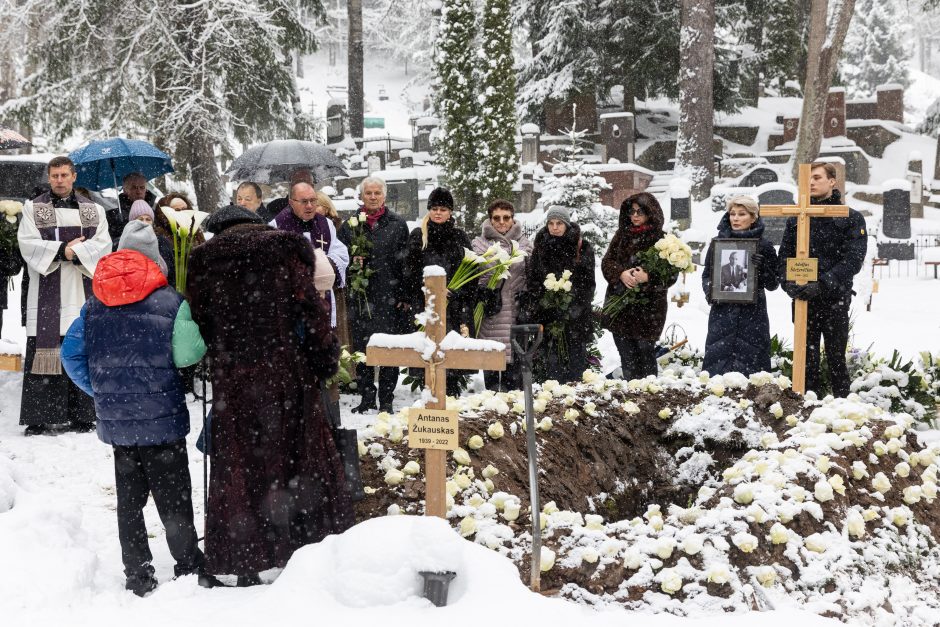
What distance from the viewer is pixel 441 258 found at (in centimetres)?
675

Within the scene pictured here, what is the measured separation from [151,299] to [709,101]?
1894 centimetres

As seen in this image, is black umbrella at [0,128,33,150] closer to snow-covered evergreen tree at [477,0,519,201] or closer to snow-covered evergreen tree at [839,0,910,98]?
snow-covered evergreen tree at [477,0,519,201]

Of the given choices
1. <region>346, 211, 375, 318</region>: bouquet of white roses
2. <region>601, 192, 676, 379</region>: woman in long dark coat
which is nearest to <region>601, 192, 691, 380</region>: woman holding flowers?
<region>601, 192, 676, 379</region>: woman in long dark coat

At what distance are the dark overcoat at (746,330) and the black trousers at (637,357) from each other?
461 millimetres

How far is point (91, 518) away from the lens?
4797 millimetres

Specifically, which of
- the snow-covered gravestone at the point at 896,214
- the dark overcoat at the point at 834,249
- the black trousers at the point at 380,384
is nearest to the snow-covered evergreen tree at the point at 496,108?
the snow-covered gravestone at the point at 896,214

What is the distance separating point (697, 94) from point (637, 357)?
15.2 metres

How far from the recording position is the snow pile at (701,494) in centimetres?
345

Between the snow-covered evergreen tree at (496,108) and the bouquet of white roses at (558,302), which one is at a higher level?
the snow-covered evergreen tree at (496,108)

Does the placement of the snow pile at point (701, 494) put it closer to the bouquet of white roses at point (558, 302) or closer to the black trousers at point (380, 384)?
the bouquet of white roses at point (558, 302)

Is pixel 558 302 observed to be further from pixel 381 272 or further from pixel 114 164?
pixel 114 164

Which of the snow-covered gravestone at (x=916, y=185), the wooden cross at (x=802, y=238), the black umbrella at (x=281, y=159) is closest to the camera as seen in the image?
the wooden cross at (x=802, y=238)

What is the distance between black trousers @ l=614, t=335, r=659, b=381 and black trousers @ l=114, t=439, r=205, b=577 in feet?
12.8

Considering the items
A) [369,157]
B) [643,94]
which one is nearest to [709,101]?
[643,94]
